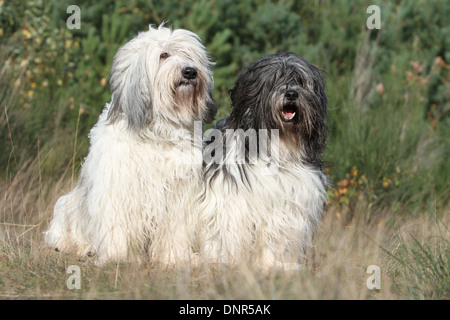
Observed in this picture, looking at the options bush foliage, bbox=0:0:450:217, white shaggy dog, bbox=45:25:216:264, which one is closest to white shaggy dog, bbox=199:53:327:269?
white shaggy dog, bbox=45:25:216:264

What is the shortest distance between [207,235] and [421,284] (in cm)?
151

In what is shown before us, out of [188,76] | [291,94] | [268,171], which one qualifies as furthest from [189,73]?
[268,171]

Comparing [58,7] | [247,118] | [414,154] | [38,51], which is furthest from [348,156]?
[58,7]

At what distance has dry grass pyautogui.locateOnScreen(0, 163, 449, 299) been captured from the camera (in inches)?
147

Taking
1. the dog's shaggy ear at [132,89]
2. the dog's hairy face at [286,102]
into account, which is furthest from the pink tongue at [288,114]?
→ the dog's shaggy ear at [132,89]

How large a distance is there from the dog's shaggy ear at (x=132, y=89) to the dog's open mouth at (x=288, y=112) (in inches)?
35.8

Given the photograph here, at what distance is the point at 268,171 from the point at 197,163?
0.49 meters

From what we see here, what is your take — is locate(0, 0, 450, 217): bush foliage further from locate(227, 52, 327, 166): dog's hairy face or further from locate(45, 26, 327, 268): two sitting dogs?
locate(45, 26, 327, 268): two sitting dogs

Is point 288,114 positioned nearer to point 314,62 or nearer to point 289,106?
point 289,106

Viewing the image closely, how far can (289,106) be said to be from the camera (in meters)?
4.54

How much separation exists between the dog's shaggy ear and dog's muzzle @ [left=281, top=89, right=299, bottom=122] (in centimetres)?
91

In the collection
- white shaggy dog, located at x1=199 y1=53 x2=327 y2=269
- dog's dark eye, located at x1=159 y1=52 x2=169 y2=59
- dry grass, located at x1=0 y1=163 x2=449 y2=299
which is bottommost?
dry grass, located at x1=0 y1=163 x2=449 y2=299

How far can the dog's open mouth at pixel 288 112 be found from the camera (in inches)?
178

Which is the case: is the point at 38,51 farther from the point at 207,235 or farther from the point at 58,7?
the point at 207,235
